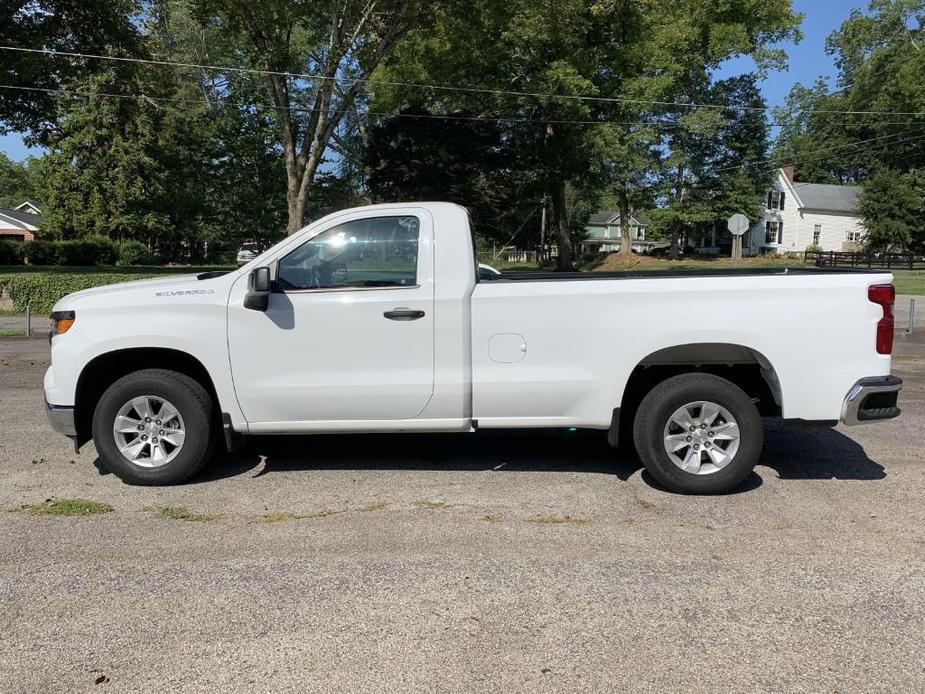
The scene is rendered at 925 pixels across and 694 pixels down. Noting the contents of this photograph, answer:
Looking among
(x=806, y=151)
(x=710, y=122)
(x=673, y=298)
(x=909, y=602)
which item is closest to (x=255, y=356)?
(x=673, y=298)

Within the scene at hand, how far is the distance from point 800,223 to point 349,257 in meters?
66.8

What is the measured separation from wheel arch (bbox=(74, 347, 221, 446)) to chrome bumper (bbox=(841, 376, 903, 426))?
14.1 ft

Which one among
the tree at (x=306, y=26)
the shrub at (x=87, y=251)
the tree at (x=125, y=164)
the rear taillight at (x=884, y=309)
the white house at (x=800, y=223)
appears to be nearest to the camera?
the rear taillight at (x=884, y=309)

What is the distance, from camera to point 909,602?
358cm

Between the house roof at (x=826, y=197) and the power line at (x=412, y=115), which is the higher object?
the power line at (x=412, y=115)

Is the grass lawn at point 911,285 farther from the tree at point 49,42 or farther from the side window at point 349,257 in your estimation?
the tree at point 49,42

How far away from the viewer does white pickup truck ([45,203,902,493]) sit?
4.95 metres

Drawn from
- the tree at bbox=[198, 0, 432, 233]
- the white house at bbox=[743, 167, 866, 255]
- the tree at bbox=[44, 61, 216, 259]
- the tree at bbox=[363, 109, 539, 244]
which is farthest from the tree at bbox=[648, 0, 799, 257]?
the tree at bbox=[44, 61, 216, 259]

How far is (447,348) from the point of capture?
5.10 metres

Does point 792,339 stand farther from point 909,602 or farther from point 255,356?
point 255,356

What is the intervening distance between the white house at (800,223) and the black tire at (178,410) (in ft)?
211

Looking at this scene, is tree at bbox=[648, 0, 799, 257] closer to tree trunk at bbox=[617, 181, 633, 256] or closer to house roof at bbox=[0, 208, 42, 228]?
tree trunk at bbox=[617, 181, 633, 256]

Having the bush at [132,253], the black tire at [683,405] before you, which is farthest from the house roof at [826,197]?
the black tire at [683,405]

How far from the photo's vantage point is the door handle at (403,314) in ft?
16.6
